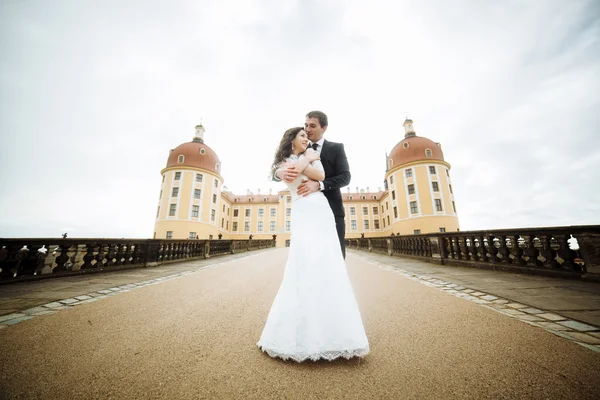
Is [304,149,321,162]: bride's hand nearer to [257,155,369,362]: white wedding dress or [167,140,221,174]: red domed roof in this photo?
[257,155,369,362]: white wedding dress

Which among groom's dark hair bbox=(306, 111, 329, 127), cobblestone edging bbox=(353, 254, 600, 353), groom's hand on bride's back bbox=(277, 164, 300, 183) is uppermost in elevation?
groom's dark hair bbox=(306, 111, 329, 127)

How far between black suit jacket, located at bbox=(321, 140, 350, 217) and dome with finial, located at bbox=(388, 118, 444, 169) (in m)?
30.9

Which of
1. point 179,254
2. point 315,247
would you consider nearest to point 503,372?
point 315,247

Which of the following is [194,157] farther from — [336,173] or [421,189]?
[336,173]

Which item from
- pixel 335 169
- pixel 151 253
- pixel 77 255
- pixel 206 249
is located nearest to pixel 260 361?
pixel 335 169

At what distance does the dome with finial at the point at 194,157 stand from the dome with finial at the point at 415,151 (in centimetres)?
2727

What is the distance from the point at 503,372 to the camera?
4.45 ft

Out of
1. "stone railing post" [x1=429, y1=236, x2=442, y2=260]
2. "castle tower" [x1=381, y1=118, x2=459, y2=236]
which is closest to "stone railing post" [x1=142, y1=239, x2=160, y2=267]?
"stone railing post" [x1=429, y1=236, x2=442, y2=260]

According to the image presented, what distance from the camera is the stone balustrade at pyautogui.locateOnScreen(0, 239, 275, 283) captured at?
4.16 metres

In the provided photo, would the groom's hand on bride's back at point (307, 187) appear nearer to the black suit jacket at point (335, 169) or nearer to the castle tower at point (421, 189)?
the black suit jacket at point (335, 169)

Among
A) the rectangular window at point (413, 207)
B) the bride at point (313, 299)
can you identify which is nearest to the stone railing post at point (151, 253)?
the bride at point (313, 299)

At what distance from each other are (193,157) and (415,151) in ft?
102

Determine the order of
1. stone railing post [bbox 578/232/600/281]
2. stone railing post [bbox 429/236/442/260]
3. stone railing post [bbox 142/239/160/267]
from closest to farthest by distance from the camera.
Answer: stone railing post [bbox 578/232/600/281], stone railing post [bbox 142/239/160/267], stone railing post [bbox 429/236/442/260]

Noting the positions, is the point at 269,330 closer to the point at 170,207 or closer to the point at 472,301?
the point at 472,301
